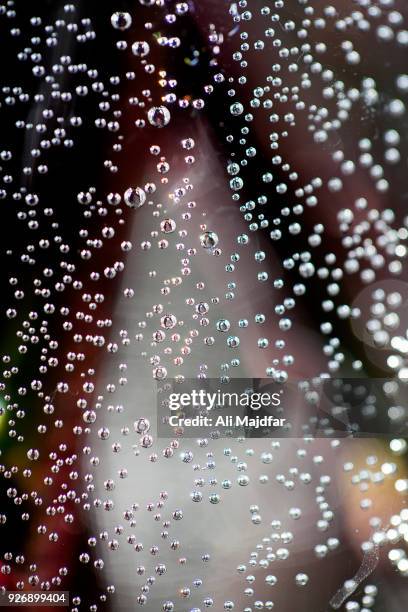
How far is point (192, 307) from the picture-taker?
37cm

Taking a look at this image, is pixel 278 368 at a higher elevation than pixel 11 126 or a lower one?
lower

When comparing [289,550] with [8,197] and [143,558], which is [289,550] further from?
[8,197]

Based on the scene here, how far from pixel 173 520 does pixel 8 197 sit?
0.27 metres

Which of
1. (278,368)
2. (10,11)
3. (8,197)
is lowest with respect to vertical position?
(278,368)

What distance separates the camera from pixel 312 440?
0.37 meters

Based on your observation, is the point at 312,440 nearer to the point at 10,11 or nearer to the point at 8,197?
the point at 8,197

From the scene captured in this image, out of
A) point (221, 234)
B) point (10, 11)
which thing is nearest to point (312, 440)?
point (221, 234)

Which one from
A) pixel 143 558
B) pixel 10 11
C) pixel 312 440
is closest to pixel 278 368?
pixel 312 440

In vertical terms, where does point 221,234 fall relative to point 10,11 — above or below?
below

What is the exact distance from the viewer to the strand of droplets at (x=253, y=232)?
371mm

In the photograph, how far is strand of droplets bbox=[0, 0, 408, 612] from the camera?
0.37 m

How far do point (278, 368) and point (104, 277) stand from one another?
14 cm

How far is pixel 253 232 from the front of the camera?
0.37 metres
